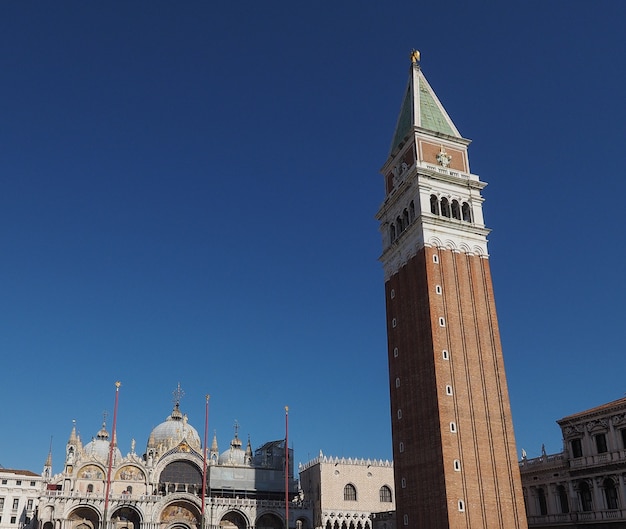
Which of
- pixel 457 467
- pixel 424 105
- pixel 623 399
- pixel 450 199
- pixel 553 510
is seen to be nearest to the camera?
pixel 457 467

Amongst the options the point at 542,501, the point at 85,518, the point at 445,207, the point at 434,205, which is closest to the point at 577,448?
the point at 542,501

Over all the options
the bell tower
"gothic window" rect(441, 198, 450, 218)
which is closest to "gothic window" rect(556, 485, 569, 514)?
the bell tower

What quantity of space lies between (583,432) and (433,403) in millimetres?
12855

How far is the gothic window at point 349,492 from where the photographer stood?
67.5m

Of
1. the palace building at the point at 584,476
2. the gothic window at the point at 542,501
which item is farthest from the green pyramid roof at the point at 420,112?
the gothic window at the point at 542,501

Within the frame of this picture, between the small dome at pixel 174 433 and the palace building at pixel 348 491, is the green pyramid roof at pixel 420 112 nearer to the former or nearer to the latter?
the palace building at pixel 348 491

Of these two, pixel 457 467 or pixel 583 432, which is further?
pixel 583 432

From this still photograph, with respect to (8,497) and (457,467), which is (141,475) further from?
Result: (457,467)

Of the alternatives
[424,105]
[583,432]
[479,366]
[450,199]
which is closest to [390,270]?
[450,199]

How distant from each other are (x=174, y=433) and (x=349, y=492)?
824 inches

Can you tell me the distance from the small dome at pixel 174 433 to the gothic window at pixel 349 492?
52.9 ft

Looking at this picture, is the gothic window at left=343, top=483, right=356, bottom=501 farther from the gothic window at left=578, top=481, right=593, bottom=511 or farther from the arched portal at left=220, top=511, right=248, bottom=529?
the gothic window at left=578, top=481, right=593, bottom=511

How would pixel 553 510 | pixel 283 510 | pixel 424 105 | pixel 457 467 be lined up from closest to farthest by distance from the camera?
pixel 457 467
pixel 553 510
pixel 424 105
pixel 283 510

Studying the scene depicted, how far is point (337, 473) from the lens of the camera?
67.8 m
